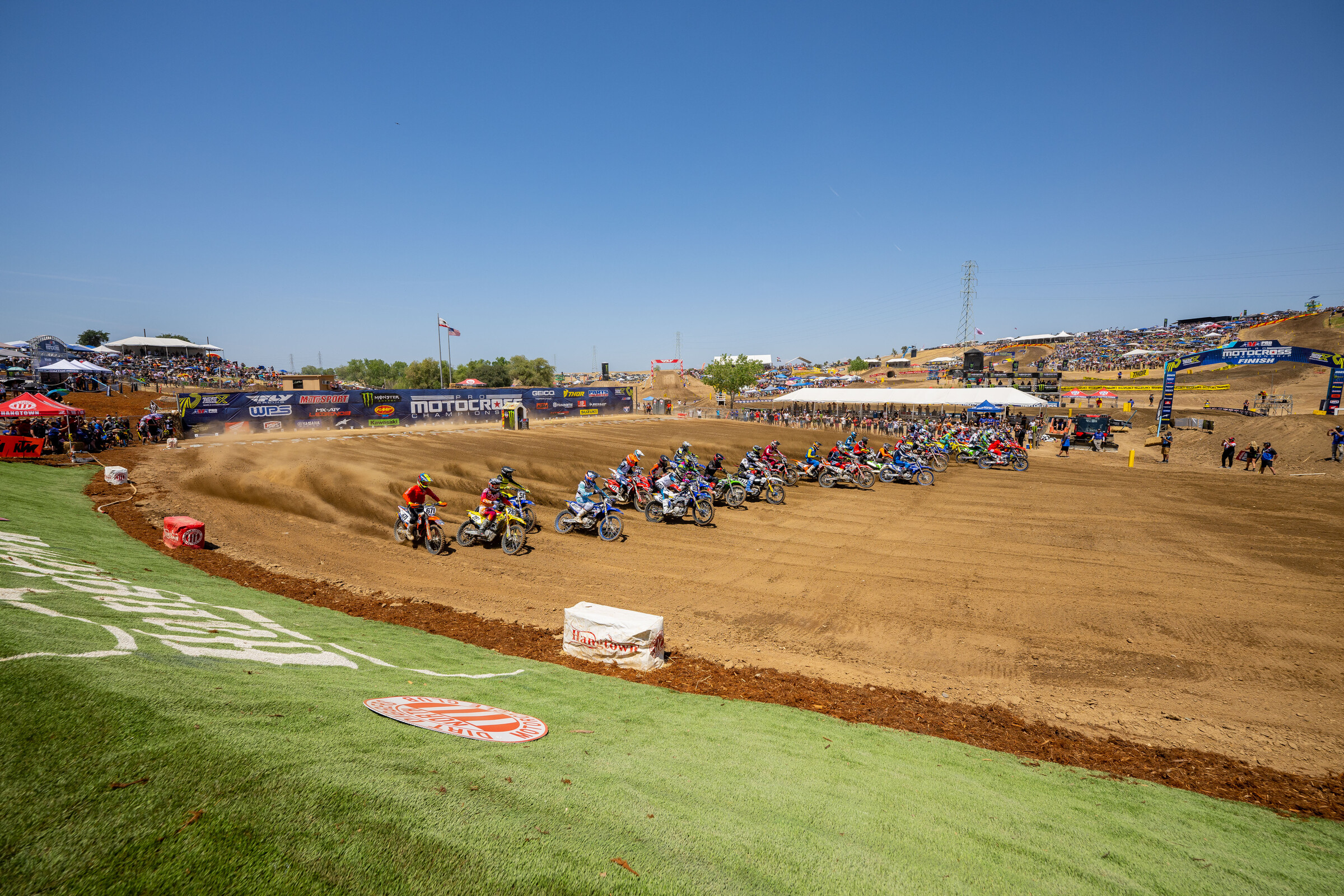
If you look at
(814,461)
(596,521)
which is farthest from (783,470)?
(596,521)

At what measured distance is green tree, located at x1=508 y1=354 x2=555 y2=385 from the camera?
8138 centimetres

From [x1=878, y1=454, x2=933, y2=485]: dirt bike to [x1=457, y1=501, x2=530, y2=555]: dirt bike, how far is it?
1390 cm

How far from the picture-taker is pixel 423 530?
1192 centimetres

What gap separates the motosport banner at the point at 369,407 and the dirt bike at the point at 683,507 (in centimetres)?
2706

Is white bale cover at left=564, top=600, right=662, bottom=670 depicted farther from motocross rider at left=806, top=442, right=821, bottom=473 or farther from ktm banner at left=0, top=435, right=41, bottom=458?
ktm banner at left=0, top=435, right=41, bottom=458

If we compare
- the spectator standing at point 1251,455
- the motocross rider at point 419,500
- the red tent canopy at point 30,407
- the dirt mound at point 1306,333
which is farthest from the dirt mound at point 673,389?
the motocross rider at point 419,500

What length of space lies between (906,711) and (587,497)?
28.6 ft

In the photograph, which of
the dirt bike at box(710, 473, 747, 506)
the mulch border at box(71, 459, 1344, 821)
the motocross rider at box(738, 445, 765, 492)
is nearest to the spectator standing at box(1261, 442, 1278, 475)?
the motocross rider at box(738, 445, 765, 492)

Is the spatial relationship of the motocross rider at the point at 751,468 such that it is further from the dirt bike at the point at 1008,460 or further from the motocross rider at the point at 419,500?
the dirt bike at the point at 1008,460

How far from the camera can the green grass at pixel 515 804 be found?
7.40 feet

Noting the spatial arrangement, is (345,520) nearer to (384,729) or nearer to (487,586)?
(487,586)

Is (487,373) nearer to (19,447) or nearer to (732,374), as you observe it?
(732,374)

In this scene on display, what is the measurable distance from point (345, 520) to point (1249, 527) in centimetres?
2240

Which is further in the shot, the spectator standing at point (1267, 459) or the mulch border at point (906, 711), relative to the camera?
the spectator standing at point (1267, 459)
